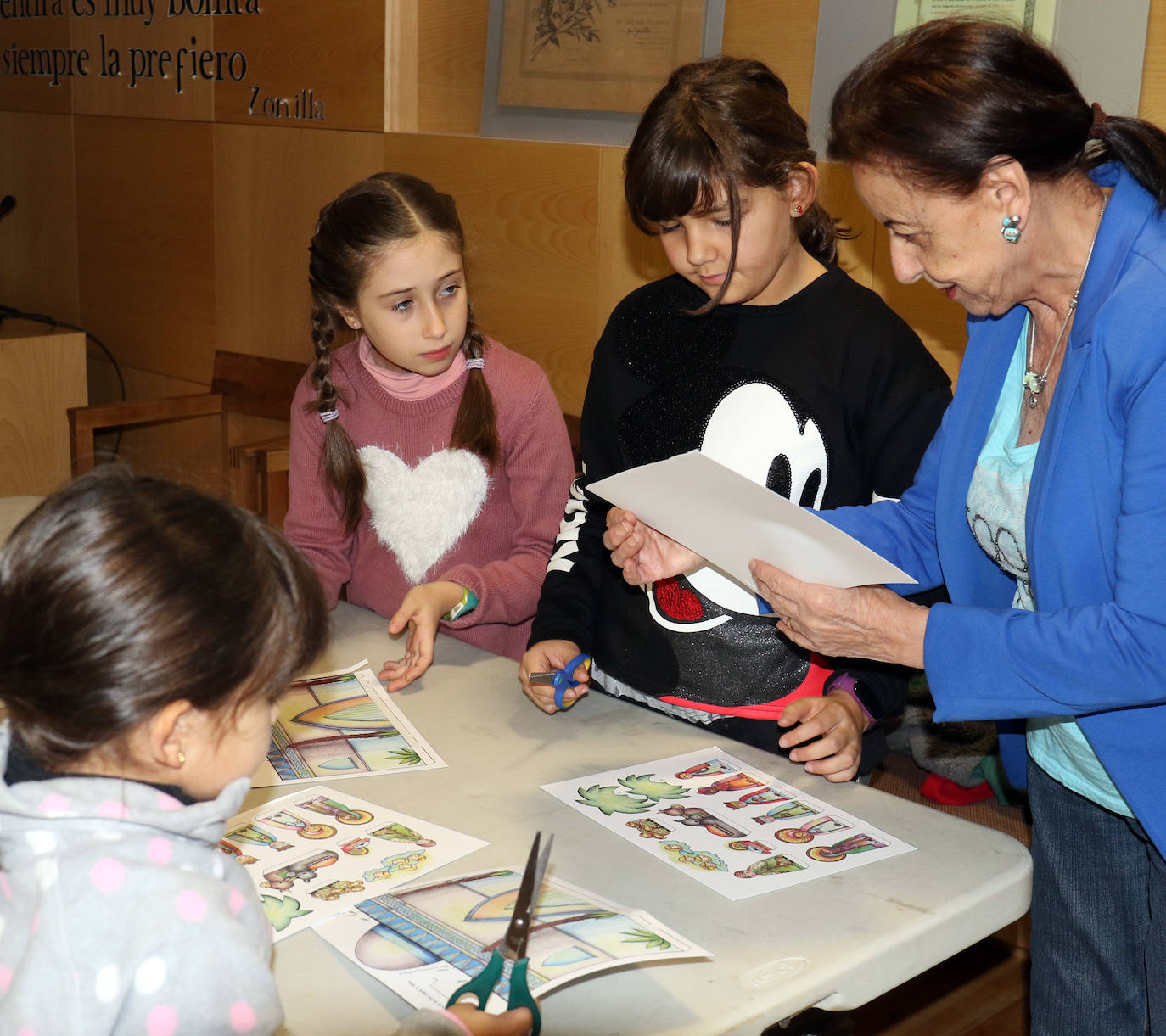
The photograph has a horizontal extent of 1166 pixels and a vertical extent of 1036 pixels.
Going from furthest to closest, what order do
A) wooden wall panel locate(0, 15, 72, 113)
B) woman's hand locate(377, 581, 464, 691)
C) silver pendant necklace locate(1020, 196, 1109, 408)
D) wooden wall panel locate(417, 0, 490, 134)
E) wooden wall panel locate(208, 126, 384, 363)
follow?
wooden wall panel locate(0, 15, 72, 113), wooden wall panel locate(208, 126, 384, 363), wooden wall panel locate(417, 0, 490, 134), woman's hand locate(377, 581, 464, 691), silver pendant necklace locate(1020, 196, 1109, 408)

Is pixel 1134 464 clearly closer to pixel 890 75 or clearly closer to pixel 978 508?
pixel 978 508

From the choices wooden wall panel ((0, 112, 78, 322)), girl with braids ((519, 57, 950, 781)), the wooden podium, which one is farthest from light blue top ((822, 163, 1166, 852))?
wooden wall panel ((0, 112, 78, 322))

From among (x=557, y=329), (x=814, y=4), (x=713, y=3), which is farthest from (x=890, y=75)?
(x=557, y=329)

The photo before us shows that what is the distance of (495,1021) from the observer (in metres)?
0.81

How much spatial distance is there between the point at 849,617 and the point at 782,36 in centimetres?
166

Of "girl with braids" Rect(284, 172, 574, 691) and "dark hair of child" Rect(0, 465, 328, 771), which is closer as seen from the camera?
"dark hair of child" Rect(0, 465, 328, 771)

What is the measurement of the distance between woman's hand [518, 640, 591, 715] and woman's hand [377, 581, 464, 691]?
0.41 feet

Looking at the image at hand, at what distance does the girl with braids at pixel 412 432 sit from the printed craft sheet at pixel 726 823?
598mm

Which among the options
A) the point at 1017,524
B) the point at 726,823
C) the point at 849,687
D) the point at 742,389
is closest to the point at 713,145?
the point at 742,389

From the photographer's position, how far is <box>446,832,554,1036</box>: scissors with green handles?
0.85 m

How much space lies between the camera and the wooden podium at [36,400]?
3793mm

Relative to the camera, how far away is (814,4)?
2.38 metres

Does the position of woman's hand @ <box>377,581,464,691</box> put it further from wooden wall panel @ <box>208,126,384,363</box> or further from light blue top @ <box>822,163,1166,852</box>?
wooden wall panel @ <box>208,126,384,363</box>

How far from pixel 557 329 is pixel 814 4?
94 cm
